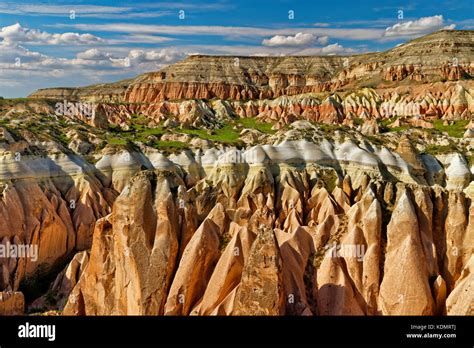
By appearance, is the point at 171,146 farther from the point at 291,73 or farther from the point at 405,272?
the point at 291,73

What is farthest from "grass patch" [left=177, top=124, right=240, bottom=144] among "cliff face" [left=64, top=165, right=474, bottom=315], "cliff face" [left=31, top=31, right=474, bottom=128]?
"cliff face" [left=64, top=165, right=474, bottom=315]

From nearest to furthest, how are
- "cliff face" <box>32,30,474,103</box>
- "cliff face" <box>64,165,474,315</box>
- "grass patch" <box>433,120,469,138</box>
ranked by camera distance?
"cliff face" <box>64,165,474,315</box> → "grass patch" <box>433,120,469,138</box> → "cliff face" <box>32,30,474,103</box>

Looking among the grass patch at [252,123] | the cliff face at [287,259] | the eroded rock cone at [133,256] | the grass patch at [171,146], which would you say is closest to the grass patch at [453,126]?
the grass patch at [252,123]

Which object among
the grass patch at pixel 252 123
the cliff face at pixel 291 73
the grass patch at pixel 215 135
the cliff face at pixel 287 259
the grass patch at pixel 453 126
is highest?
the cliff face at pixel 291 73

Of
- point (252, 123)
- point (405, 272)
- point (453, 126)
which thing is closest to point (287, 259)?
point (405, 272)

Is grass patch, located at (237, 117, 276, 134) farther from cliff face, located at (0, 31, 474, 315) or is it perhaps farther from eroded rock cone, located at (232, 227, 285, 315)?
eroded rock cone, located at (232, 227, 285, 315)

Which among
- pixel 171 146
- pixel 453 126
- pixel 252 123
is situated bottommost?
pixel 453 126

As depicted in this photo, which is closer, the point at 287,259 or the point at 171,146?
the point at 287,259

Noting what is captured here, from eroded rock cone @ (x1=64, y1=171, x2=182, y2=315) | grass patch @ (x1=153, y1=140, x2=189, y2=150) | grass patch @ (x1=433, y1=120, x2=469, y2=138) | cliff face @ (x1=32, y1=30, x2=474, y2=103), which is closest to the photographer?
eroded rock cone @ (x1=64, y1=171, x2=182, y2=315)

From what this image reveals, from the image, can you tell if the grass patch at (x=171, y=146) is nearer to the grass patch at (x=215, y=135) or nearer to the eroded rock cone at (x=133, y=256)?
the grass patch at (x=215, y=135)
